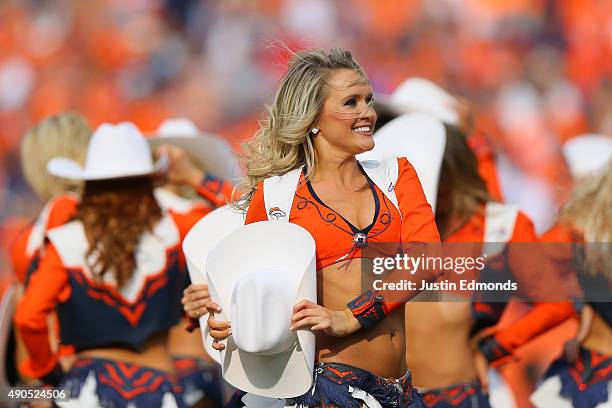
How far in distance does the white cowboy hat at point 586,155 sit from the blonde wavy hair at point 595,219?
0.37 meters

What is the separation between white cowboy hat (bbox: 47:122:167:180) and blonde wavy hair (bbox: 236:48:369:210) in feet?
5.91

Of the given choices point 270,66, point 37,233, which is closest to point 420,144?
point 37,233

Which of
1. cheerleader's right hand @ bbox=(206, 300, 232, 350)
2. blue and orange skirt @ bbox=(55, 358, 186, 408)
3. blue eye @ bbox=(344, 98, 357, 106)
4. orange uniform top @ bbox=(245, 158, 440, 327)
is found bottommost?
blue and orange skirt @ bbox=(55, 358, 186, 408)

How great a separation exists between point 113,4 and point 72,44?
607mm

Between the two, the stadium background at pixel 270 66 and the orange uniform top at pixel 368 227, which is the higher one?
the stadium background at pixel 270 66

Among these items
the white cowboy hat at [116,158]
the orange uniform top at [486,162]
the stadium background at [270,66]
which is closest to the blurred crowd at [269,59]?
the stadium background at [270,66]

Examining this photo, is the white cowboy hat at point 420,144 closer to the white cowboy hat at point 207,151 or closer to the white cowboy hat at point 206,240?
the white cowboy hat at point 206,240

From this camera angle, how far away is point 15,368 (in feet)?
18.9

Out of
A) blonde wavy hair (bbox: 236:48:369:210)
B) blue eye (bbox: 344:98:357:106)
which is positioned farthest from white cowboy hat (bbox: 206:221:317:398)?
blue eye (bbox: 344:98:357:106)

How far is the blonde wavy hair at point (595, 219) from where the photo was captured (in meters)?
4.91

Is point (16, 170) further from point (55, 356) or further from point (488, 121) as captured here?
point (55, 356)

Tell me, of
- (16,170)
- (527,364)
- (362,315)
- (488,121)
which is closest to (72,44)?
(16,170)

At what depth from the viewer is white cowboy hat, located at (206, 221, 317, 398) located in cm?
301

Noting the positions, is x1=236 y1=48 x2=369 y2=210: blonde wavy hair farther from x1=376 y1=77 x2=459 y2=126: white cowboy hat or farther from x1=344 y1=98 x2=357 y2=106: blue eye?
x1=376 y1=77 x2=459 y2=126: white cowboy hat
